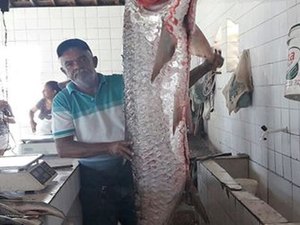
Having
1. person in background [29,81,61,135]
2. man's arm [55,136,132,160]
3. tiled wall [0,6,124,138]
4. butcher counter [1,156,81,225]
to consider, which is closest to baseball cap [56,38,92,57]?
man's arm [55,136,132,160]

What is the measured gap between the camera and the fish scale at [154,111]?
130cm

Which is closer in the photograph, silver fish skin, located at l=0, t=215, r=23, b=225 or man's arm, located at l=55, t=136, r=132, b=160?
silver fish skin, located at l=0, t=215, r=23, b=225

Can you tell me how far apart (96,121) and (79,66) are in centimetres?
31

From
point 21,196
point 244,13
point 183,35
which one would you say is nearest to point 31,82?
point 244,13

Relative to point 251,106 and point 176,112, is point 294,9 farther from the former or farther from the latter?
point 176,112

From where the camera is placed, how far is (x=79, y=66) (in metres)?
2.11

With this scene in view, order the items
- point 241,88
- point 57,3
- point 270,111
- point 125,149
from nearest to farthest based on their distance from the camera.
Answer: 1. point 125,149
2. point 270,111
3. point 241,88
4. point 57,3

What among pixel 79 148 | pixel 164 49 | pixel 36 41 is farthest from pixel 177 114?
pixel 36 41

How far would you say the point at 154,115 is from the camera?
4.55 ft

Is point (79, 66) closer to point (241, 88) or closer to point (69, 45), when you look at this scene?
A: point (69, 45)

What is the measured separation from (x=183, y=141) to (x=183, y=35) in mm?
367

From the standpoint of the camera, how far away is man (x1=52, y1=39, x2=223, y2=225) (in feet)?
6.99

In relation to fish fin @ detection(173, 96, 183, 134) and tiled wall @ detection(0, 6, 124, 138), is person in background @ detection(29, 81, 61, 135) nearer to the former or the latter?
tiled wall @ detection(0, 6, 124, 138)

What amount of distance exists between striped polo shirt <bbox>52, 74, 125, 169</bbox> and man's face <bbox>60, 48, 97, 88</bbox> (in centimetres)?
7
